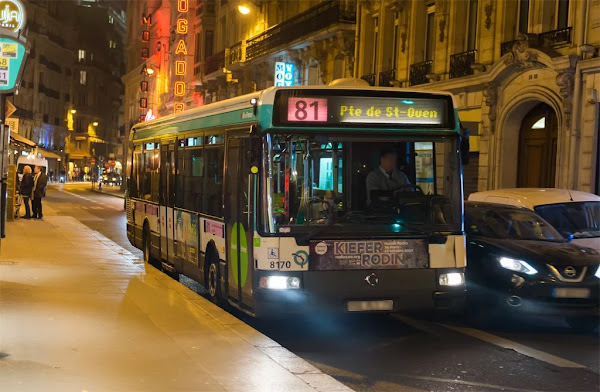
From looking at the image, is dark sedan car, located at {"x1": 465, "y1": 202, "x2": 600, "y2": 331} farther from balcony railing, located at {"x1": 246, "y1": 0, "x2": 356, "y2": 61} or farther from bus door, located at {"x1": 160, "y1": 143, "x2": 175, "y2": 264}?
balcony railing, located at {"x1": 246, "y1": 0, "x2": 356, "y2": 61}

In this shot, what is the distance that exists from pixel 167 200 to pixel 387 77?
707 inches

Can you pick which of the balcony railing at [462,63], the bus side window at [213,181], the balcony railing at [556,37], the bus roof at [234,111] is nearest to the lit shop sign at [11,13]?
the bus roof at [234,111]

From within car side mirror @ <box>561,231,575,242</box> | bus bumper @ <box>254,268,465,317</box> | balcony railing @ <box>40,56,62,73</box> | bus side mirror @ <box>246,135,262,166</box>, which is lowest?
bus bumper @ <box>254,268,465,317</box>

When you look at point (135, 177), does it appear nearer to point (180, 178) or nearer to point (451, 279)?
point (180, 178)

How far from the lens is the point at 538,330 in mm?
10828

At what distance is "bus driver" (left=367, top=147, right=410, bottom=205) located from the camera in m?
9.60

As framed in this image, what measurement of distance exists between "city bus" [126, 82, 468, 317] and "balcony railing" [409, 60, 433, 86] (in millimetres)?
18898

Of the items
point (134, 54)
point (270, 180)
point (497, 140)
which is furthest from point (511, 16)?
point (134, 54)

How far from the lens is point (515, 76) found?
79.4ft

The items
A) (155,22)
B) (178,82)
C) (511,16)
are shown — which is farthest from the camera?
(155,22)

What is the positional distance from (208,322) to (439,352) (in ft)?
8.11

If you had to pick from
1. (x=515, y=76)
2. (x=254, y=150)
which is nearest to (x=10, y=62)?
(x=254, y=150)

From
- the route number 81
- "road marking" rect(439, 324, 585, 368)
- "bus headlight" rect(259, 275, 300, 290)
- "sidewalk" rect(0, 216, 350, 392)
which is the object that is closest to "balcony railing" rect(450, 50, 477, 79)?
"sidewalk" rect(0, 216, 350, 392)

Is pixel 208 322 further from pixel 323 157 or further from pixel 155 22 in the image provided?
pixel 155 22
